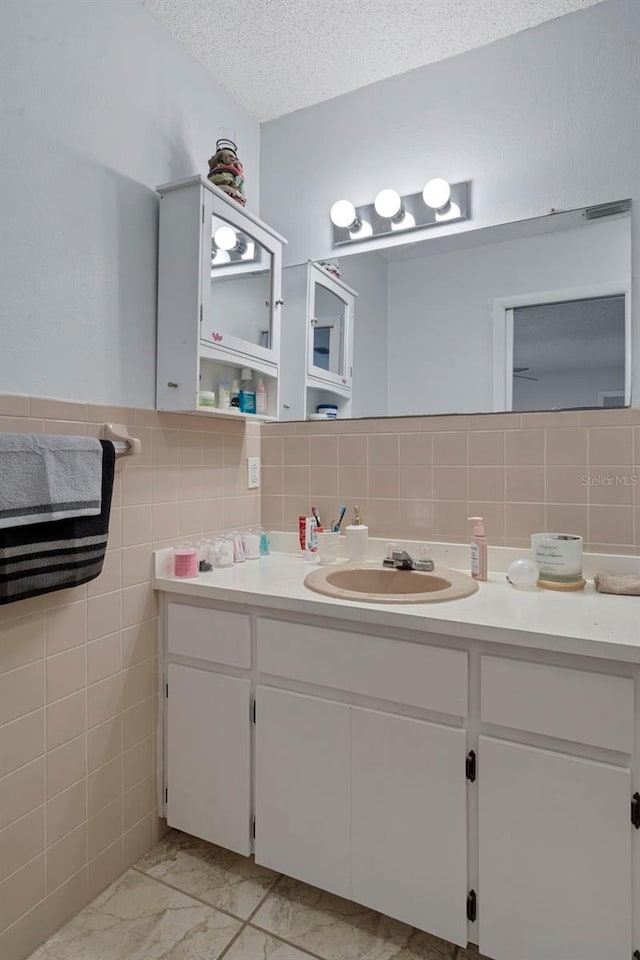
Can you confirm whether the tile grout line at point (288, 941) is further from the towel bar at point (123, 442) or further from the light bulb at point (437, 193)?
the light bulb at point (437, 193)

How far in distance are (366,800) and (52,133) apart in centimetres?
177

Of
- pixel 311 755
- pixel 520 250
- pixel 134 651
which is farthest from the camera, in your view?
pixel 520 250

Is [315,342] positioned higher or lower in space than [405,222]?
lower

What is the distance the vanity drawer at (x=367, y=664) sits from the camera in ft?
3.70

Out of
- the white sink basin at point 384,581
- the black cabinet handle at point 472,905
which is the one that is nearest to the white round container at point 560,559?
the white sink basin at point 384,581

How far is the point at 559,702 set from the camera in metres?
1.03

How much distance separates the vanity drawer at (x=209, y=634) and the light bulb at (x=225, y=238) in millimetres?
1093

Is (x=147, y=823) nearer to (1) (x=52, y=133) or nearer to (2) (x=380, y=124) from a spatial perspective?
(1) (x=52, y=133)

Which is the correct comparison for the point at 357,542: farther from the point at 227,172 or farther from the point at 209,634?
the point at 227,172

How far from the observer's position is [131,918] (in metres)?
1.29

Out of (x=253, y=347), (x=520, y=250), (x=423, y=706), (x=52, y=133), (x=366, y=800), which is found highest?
(x=52, y=133)

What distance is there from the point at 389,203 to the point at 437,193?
17cm

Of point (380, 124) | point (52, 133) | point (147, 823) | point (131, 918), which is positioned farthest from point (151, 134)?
point (131, 918)

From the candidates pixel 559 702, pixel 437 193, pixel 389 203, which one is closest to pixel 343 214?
pixel 389 203
